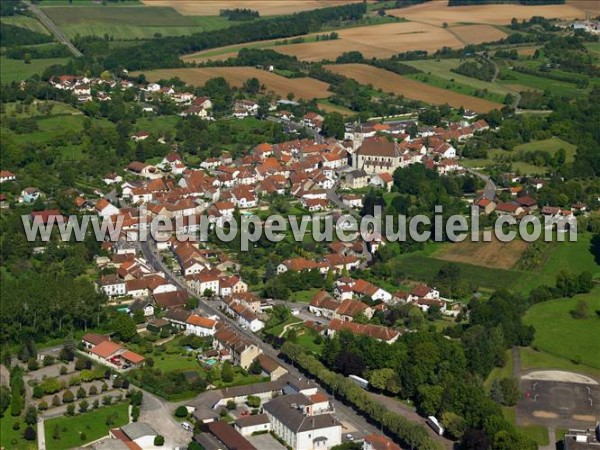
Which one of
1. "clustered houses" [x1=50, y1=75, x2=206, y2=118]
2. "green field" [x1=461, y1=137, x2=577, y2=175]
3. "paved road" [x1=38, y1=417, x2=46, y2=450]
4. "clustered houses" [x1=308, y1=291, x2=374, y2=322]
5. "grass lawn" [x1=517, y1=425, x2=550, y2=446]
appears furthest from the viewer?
"clustered houses" [x1=50, y1=75, x2=206, y2=118]

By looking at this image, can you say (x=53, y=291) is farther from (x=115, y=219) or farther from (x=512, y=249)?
(x=512, y=249)

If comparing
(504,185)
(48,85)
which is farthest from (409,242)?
(48,85)

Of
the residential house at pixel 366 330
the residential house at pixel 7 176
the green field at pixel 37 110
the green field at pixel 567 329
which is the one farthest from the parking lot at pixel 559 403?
the green field at pixel 37 110

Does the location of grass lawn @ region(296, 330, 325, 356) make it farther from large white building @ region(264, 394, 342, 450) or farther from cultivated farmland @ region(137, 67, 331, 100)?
cultivated farmland @ region(137, 67, 331, 100)

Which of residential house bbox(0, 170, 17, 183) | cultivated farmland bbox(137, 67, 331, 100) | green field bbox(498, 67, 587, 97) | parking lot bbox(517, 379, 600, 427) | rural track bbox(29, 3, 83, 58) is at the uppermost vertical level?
rural track bbox(29, 3, 83, 58)

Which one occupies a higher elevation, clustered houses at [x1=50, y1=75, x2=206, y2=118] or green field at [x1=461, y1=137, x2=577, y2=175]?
clustered houses at [x1=50, y1=75, x2=206, y2=118]

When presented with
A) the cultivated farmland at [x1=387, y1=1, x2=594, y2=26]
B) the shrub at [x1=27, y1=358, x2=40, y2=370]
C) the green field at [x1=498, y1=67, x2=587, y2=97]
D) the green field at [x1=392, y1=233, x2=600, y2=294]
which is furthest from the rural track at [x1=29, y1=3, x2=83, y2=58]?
the shrub at [x1=27, y1=358, x2=40, y2=370]
